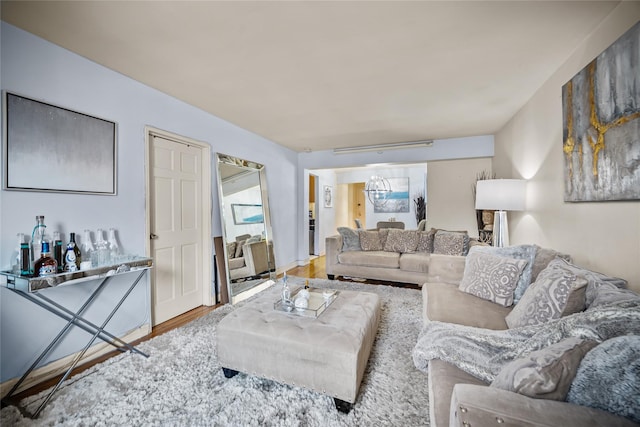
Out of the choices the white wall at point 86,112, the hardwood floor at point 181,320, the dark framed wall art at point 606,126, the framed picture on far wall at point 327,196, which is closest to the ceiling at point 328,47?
the white wall at point 86,112

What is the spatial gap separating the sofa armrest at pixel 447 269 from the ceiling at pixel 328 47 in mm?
1739

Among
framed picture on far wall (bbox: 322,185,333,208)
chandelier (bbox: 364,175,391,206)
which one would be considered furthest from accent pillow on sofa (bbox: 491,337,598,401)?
chandelier (bbox: 364,175,391,206)

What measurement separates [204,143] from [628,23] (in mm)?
3643

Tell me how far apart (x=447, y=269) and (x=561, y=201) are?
3.62ft

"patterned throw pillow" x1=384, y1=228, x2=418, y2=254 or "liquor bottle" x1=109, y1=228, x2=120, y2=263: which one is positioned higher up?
"liquor bottle" x1=109, y1=228, x2=120, y2=263

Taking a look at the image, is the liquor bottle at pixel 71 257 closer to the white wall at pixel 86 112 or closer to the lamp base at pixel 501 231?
the white wall at pixel 86 112

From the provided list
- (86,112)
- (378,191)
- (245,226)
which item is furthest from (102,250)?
(378,191)

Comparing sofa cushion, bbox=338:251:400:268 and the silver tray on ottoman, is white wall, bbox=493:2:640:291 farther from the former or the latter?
the silver tray on ottoman

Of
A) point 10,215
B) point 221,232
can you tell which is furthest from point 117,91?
point 221,232

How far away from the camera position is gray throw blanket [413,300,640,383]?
0.96 meters

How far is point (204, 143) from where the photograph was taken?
3271 mm

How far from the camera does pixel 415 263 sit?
3.84m

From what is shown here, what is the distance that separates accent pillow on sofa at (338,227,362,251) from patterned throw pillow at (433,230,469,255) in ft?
3.98

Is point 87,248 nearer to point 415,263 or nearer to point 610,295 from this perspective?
point 610,295
